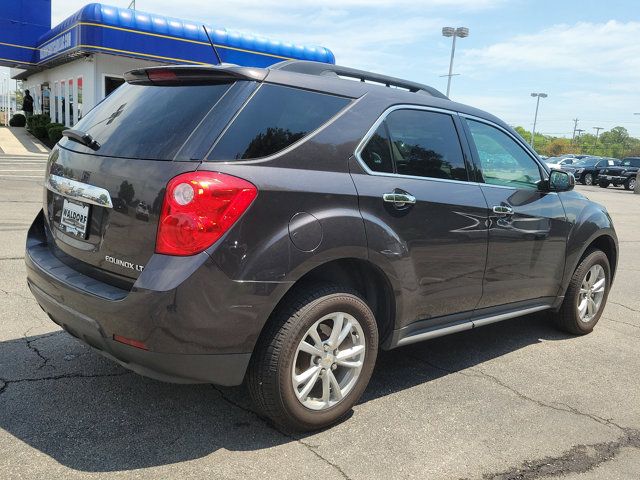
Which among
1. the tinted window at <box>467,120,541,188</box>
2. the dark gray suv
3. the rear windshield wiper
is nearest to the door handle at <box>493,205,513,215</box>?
the dark gray suv

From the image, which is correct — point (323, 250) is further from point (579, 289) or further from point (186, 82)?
point (579, 289)

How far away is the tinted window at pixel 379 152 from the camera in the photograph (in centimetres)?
334

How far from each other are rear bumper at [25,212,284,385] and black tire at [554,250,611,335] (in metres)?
3.14

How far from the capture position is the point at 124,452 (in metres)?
2.84

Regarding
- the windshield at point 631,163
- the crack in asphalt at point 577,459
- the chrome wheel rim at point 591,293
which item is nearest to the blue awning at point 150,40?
the chrome wheel rim at point 591,293

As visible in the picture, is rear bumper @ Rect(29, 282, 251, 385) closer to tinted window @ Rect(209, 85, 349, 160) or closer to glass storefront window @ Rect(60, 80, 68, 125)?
tinted window @ Rect(209, 85, 349, 160)

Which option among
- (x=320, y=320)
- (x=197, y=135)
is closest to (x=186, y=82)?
(x=197, y=135)

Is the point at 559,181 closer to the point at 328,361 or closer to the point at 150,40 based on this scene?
the point at 328,361

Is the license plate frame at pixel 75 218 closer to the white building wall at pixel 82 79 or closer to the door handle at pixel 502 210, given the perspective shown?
the door handle at pixel 502 210

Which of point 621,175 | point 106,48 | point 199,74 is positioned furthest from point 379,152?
point 621,175

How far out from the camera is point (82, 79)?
84.3ft

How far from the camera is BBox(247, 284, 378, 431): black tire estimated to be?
2916 millimetres

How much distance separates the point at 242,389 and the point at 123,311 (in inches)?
45.9

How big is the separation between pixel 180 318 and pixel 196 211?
0.48 metres
